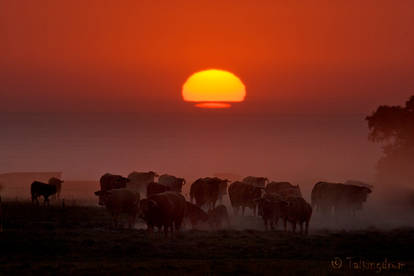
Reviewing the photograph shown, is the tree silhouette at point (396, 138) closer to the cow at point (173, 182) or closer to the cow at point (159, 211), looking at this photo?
the cow at point (173, 182)

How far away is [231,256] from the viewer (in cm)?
3341

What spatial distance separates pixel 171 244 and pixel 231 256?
12.9ft

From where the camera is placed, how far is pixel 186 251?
112 ft

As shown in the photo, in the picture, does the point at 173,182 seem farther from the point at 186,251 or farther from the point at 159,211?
the point at 186,251

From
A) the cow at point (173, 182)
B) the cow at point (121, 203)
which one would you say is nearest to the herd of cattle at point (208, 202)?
the cow at point (121, 203)

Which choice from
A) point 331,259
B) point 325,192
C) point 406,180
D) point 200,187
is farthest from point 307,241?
point 406,180

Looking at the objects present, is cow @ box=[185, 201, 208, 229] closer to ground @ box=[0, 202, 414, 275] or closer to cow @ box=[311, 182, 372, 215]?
ground @ box=[0, 202, 414, 275]

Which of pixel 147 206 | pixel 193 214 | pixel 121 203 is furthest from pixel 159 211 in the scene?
pixel 193 214

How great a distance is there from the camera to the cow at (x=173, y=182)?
73.6 m

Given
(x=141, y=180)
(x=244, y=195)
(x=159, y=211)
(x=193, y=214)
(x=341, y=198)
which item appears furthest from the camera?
(x=141, y=180)

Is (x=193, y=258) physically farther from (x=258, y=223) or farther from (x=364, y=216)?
(x=364, y=216)

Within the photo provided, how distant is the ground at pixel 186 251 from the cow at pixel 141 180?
101ft

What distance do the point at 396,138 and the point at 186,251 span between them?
67.5m

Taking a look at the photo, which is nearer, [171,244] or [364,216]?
[171,244]
